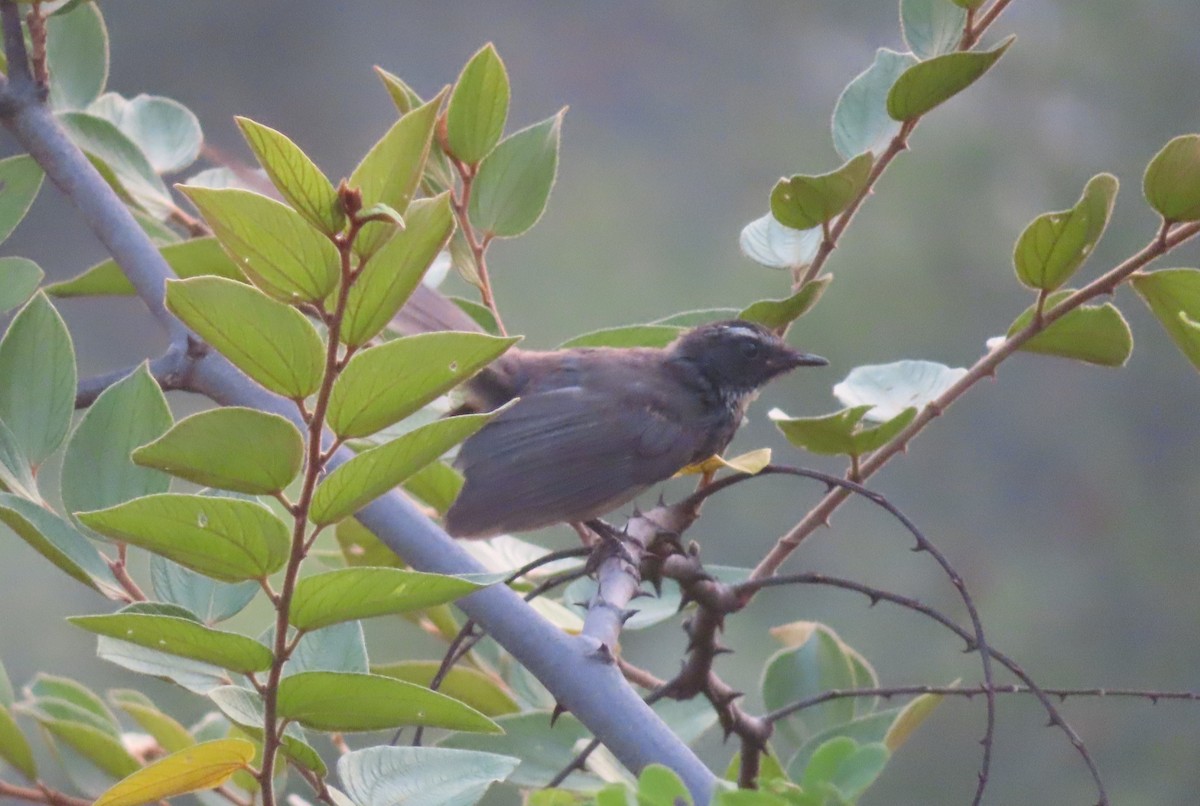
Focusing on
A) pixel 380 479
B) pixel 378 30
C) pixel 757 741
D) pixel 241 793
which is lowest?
pixel 241 793

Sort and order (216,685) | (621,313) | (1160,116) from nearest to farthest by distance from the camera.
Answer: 1. (216,685)
2. (621,313)
3. (1160,116)

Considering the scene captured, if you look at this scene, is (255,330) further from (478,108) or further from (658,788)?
(478,108)

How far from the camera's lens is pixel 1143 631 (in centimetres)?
437

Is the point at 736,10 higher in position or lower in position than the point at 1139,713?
higher

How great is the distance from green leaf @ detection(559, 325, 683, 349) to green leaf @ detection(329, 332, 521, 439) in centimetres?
66

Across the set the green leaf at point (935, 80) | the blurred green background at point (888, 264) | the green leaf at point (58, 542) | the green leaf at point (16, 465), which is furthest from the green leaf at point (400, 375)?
the blurred green background at point (888, 264)

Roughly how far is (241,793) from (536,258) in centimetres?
309

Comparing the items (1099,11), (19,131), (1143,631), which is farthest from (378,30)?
(19,131)

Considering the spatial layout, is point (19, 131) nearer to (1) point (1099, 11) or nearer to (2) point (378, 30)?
(2) point (378, 30)

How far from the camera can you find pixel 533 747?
1180 millimetres

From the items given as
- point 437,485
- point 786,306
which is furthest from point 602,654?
point 437,485

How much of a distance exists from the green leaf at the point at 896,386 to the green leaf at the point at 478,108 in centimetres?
45

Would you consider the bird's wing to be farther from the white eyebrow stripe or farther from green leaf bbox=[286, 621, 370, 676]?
green leaf bbox=[286, 621, 370, 676]

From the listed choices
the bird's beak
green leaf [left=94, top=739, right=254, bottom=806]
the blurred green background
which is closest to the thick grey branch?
green leaf [left=94, top=739, right=254, bottom=806]
